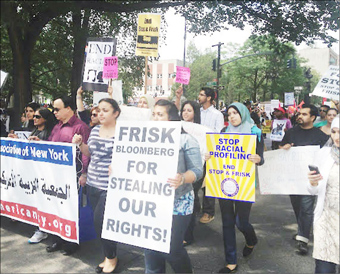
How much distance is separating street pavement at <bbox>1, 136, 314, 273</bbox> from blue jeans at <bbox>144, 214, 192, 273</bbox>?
89 centimetres

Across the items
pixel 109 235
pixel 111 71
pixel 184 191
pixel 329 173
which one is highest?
pixel 111 71

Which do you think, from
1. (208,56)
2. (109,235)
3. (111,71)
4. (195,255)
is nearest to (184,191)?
(109,235)

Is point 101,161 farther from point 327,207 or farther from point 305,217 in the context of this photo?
point 305,217

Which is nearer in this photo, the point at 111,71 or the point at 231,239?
the point at 231,239

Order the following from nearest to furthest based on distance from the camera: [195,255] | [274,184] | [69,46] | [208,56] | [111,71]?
[195,255], [274,184], [111,71], [69,46], [208,56]

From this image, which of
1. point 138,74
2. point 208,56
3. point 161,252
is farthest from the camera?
point 208,56

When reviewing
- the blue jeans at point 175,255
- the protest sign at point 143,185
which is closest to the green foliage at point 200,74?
the protest sign at point 143,185

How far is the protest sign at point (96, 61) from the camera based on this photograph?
17.5ft

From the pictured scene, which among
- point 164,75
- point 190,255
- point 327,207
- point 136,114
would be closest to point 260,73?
point 136,114

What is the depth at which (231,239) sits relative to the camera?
3469mm

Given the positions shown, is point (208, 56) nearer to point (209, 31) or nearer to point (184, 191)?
point (209, 31)

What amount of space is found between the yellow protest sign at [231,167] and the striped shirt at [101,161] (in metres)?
1.09

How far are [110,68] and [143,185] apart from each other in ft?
9.02

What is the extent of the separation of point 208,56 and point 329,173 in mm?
47391
